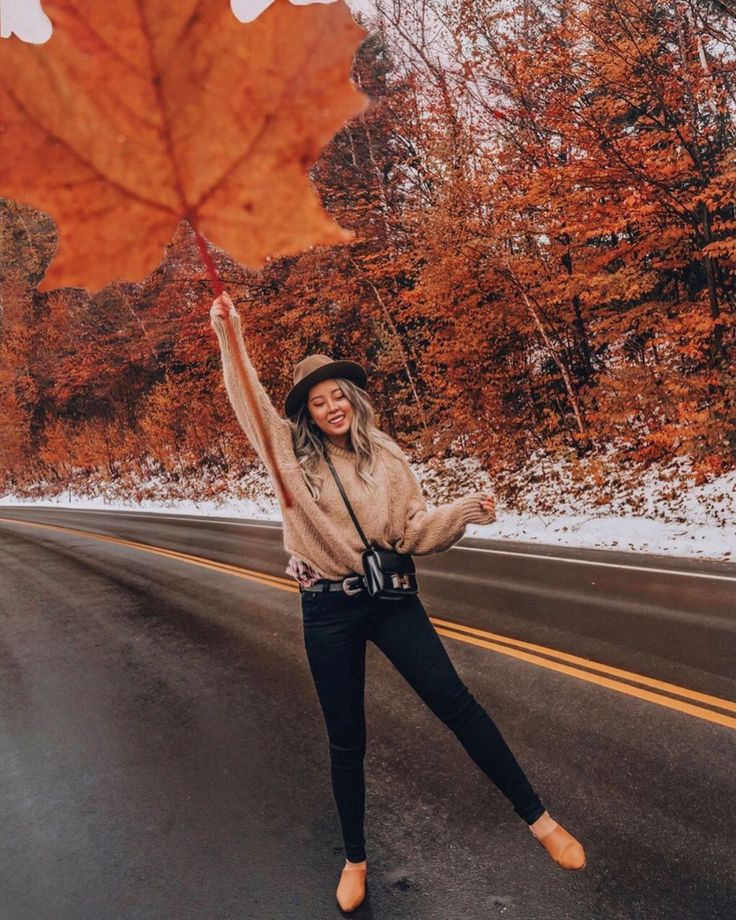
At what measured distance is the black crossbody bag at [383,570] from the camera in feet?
7.75

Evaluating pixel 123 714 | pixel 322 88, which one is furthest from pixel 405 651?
pixel 123 714

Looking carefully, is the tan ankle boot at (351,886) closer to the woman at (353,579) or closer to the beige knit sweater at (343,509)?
the woman at (353,579)

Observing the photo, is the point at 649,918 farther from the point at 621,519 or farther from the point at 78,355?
the point at 78,355

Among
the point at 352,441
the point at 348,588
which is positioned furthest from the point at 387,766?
the point at 352,441

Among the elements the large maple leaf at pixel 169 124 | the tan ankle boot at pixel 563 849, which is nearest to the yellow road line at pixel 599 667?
the tan ankle boot at pixel 563 849

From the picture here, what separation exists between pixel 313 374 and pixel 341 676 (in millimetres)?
1190

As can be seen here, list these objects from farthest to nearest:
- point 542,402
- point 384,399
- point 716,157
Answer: point 384,399, point 542,402, point 716,157

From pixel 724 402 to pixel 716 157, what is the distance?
4.00 meters

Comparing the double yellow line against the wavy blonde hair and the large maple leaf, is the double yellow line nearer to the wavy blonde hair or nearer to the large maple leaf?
the wavy blonde hair

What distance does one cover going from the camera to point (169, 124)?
1767 mm

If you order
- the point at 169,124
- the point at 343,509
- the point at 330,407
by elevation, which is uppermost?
the point at 169,124

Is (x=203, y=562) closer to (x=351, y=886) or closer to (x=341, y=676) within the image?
(x=351, y=886)

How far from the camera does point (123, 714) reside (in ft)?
15.3

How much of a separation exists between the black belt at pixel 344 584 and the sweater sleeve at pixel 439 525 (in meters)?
0.22
